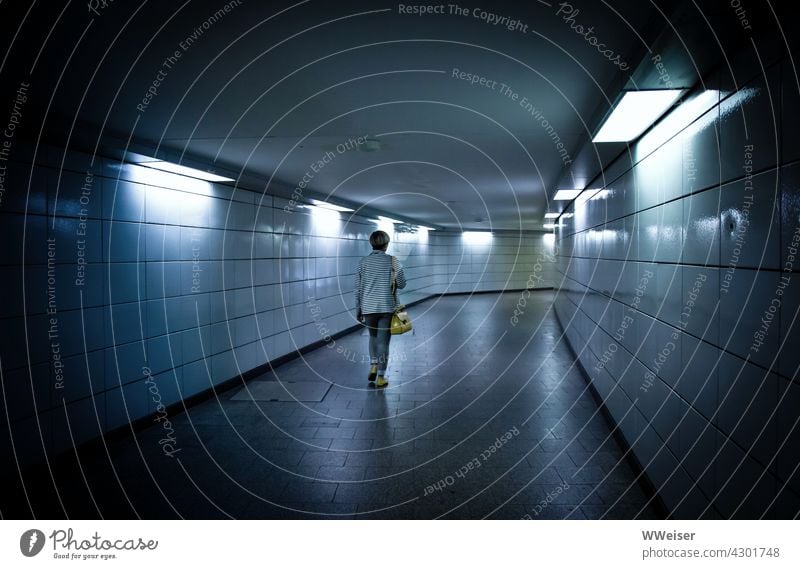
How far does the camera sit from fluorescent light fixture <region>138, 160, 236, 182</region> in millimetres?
4198

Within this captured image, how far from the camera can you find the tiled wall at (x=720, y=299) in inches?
61.6

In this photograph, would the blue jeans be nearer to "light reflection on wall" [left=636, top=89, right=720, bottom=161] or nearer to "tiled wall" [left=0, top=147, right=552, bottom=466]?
"tiled wall" [left=0, top=147, right=552, bottom=466]

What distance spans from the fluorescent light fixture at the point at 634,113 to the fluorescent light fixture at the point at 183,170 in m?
3.32

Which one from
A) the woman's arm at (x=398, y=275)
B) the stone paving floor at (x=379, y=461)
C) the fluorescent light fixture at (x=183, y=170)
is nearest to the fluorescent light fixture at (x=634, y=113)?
the stone paving floor at (x=379, y=461)

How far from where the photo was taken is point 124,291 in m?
4.15

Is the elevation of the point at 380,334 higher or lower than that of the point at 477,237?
lower

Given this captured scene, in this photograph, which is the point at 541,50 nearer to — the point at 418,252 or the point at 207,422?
the point at 207,422

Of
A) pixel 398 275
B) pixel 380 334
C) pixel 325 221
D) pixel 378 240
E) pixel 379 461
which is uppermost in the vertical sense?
pixel 325 221

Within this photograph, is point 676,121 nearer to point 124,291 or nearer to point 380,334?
point 380,334

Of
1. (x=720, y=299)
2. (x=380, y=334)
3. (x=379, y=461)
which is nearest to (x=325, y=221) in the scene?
(x=380, y=334)

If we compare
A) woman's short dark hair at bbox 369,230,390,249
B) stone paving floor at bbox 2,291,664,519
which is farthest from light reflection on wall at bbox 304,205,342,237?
stone paving floor at bbox 2,291,664,519

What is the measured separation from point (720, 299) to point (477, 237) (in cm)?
1621

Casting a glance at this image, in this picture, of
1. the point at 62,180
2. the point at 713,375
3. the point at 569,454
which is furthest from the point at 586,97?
the point at 62,180

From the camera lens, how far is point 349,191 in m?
7.27
